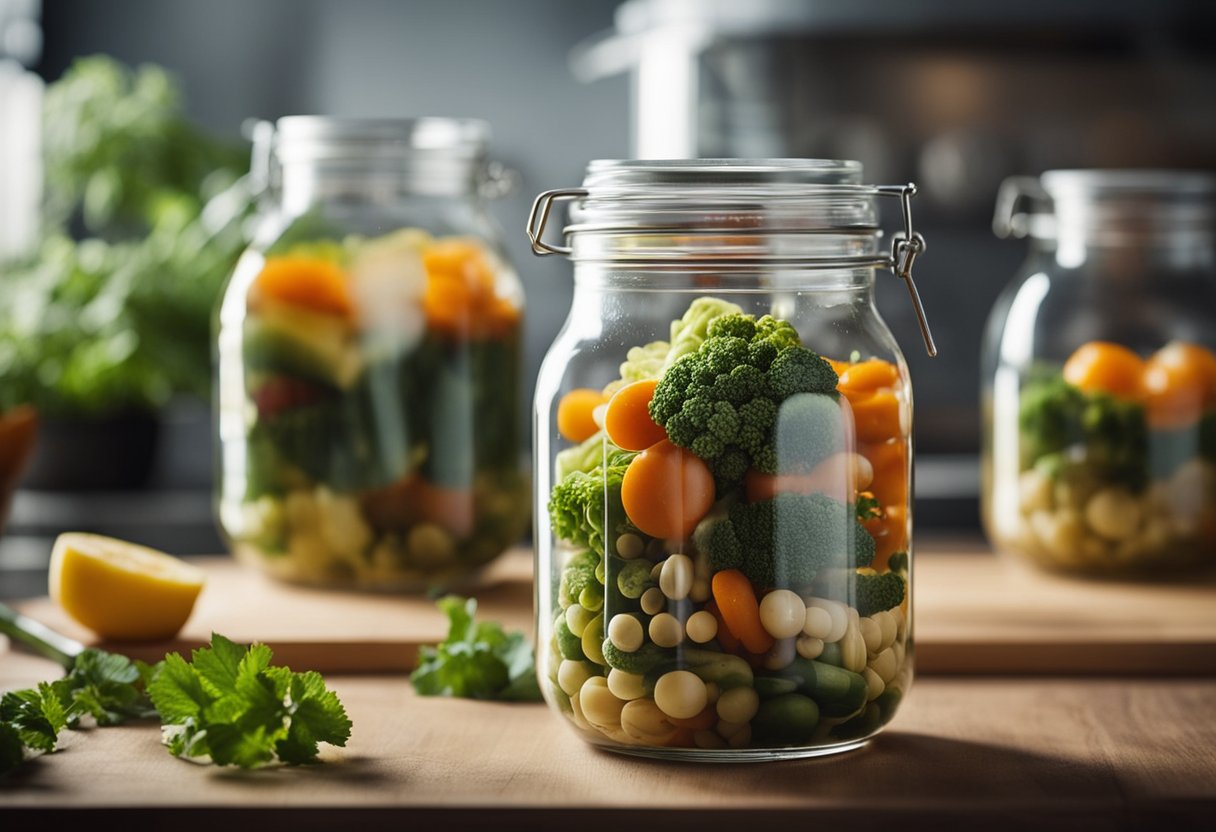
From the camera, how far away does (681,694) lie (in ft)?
2.79

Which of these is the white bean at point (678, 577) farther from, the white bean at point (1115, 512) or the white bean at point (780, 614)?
the white bean at point (1115, 512)

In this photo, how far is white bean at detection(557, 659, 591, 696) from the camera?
902 mm

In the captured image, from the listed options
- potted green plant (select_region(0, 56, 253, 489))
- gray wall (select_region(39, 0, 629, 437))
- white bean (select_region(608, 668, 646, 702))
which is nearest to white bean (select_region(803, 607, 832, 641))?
white bean (select_region(608, 668, 646, 702))

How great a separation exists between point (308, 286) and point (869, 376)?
611 mm

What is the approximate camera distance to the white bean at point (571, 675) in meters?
0.90

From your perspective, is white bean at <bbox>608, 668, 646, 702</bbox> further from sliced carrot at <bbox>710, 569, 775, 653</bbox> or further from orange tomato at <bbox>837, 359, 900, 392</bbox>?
orange tomato at <bbox>837, 359, 900, 392</bbox>

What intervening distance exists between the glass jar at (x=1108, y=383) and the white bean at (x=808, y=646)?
0.62 meters

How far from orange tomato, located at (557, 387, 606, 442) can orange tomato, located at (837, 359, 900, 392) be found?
16 cm

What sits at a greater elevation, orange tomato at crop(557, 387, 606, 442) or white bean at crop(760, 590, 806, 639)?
orange tomato at crop(557, 387, 606, 442)

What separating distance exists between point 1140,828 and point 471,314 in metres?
0.76

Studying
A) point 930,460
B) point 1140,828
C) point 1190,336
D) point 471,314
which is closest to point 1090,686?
point 1140,828

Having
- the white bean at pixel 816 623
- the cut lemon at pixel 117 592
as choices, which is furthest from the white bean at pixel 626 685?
the cut lemon at pixel 117 592

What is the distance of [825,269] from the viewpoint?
97 centimetres

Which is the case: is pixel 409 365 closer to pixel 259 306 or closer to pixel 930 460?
Result: pixel 259 306
